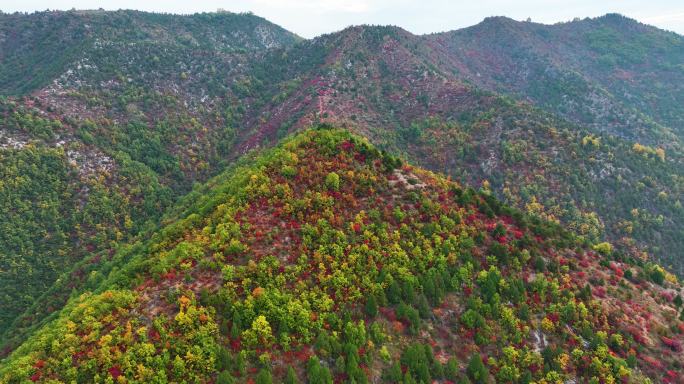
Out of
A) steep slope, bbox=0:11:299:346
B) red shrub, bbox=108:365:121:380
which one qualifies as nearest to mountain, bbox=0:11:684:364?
steep slope, bbox=0:11:299:346

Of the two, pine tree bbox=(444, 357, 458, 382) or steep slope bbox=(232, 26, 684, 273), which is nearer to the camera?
pine tree bbox=(444, 357, 458, 382)

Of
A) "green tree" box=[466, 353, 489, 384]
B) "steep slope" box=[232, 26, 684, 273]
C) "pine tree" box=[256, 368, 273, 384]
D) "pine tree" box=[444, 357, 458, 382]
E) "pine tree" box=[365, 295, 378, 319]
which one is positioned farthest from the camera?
"steep slope" box=[232, 26, 684, 273]


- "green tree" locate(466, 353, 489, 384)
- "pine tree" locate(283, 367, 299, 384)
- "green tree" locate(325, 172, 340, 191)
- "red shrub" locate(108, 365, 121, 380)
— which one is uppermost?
"green tree" locate(325, 172, 340, 191)

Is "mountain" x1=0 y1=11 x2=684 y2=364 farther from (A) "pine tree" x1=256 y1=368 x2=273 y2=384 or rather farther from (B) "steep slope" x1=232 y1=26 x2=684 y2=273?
(A) "pine tree" x1=256 y1=368 x2=273 y2=384

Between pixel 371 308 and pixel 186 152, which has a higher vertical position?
pixel 371 308

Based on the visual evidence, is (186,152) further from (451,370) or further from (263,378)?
(451,370)

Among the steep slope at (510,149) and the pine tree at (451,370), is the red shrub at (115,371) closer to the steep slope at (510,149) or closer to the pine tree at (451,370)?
the pine tree at (451,370)

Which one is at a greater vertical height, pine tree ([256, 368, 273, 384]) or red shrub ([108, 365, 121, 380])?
red shrub ([108, 365, 121, 380])

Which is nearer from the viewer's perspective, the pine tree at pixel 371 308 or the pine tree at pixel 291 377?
the pine tree at pixel 291 377

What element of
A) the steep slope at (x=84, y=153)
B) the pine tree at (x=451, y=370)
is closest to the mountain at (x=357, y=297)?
the pine tree at (x=451, y=370)

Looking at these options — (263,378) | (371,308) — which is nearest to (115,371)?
(263,378)
